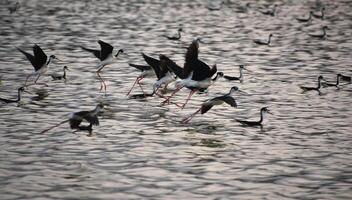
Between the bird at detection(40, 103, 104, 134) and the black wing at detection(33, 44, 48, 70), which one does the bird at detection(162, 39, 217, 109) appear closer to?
the bird at detection(40, 103, 104, 134)

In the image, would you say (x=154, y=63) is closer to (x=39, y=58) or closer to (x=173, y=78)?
(x=173, y=78)

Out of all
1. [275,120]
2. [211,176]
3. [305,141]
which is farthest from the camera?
[275,120]

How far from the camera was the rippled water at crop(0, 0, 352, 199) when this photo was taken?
49.9ft

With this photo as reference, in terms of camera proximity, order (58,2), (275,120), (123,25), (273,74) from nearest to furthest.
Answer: (275,120)
(273,74)
(123,25)
(58,2)

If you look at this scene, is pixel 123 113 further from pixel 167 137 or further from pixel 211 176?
pixel 211 176

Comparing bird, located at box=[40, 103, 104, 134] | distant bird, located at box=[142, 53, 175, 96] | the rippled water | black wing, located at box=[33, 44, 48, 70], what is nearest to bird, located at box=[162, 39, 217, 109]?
the rippled water

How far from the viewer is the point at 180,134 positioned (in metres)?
20.3

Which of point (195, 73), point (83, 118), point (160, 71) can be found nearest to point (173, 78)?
point (160, 71)

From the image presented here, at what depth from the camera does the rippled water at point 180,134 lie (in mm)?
15211

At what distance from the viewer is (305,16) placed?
65.0 m

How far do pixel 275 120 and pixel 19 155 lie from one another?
9.05m

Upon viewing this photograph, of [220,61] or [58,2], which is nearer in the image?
[220,61]

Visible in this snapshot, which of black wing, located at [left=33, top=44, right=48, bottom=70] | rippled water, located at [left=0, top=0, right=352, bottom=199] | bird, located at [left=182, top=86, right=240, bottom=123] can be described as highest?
black wing, located at [left=33, top=44, right=48, bottom=70]

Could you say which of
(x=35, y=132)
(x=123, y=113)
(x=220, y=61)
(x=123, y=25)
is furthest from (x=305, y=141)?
(x=123, y=25)
